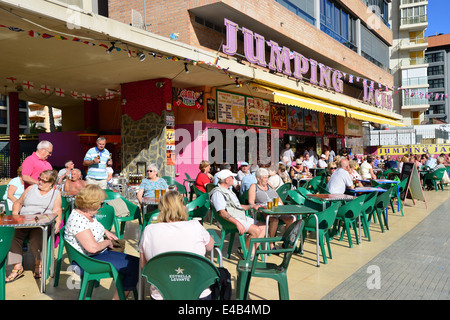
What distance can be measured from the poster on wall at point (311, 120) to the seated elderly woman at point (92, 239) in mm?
15922

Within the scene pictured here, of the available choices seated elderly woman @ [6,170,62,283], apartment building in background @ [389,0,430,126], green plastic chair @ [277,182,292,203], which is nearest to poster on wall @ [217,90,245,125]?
green plastic chair @ [277,182,292,203]

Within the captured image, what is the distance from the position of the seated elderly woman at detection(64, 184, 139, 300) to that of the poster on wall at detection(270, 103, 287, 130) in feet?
42.3

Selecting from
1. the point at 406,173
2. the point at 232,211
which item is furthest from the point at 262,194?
the point at 406,173

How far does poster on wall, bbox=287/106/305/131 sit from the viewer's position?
678 inches

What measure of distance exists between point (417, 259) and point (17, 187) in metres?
6.13

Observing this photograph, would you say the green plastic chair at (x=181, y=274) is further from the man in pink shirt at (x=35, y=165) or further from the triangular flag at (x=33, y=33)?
the triangular flag at (x=33, y=33)

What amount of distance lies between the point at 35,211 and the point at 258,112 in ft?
37.6

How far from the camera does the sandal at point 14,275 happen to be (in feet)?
14.7

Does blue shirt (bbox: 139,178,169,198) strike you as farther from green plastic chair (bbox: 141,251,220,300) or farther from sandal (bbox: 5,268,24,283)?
green plastic chair (bbox: 141,251,220,300)

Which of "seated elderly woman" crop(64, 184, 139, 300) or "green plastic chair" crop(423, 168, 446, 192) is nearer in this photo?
"seated elderly woman" crop(64, 184, 139, 300)

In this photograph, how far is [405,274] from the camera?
4.66 m

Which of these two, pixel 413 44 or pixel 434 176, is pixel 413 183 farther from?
pixel 413 44
